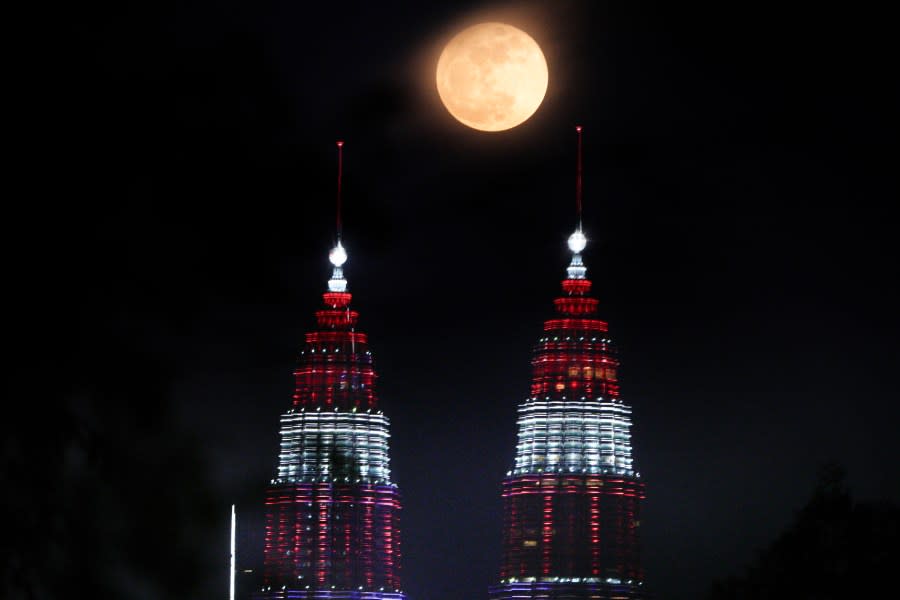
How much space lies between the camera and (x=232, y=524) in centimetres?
9300

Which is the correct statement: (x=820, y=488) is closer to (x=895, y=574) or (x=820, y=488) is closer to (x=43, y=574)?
(x=895, y=574)

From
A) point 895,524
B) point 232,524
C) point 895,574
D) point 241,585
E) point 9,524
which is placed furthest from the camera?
point 241,585

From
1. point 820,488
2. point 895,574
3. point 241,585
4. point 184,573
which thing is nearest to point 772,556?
point 820,488

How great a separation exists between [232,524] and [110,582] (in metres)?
15.6

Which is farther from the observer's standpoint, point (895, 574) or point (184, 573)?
point (895, 574)

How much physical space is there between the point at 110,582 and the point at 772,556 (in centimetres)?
3972

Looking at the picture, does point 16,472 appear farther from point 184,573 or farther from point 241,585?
point 241,585

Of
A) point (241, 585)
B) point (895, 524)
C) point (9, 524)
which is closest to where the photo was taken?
point (9, 524)

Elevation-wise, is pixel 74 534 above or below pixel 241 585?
below

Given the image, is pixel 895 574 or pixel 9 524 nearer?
pixel 9 524

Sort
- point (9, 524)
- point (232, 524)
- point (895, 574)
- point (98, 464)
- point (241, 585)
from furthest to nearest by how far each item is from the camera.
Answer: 1. point (241, 585)
2. point (895, 574)
3. point (232, 524)
4. point (98, 464)
5. point (9, 524)

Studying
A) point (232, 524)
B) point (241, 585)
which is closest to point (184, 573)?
point (232, 524)

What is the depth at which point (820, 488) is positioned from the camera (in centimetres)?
11112

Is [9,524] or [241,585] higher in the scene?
[241,585]
